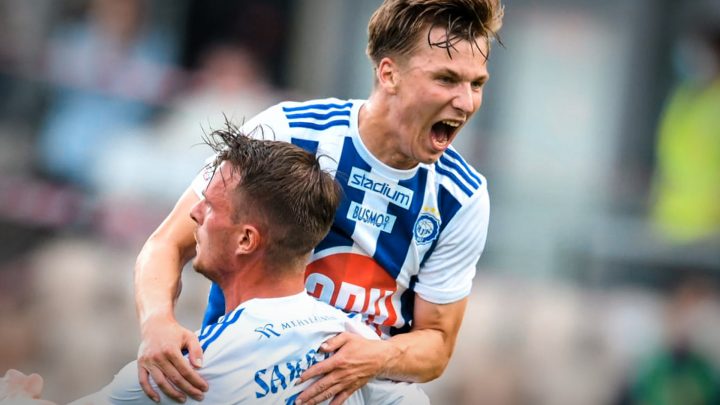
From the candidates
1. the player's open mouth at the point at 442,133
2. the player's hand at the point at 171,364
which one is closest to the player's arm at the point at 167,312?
the player's hand at the point at 171,364

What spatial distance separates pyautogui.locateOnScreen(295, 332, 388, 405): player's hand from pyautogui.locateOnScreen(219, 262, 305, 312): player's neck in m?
0.22

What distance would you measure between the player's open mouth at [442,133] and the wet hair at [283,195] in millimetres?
430

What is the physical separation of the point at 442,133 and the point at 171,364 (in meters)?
1.28

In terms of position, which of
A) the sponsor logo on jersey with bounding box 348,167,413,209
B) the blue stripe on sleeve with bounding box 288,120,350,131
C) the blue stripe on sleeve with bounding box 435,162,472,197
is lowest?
the sponsor logo on jersey with bounding box 348,167,413,209

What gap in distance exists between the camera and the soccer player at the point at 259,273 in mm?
4246

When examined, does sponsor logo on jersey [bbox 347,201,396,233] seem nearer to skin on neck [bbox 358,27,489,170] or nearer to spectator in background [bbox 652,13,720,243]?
skin on neck [bbox 358,27,489,170]

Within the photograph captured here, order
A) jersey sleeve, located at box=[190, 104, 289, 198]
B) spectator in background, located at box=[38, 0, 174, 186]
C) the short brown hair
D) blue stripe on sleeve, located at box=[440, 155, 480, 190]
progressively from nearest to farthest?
the short brown hair, jersey sleeve, located at box=[190, 104, 289, 198], blue stripe on sleeve, located at box=[440, 155, 480, 190], spectator in background, located at box=[38, 0, 174, 186]

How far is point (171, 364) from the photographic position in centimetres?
424

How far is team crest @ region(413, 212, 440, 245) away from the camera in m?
4.97

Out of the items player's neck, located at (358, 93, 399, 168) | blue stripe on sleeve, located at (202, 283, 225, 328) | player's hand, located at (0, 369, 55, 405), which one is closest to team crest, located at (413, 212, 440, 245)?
player's neck, located at (358, 93, 399, 168)

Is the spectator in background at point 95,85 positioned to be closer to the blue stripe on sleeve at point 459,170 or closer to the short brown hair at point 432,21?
the blue stripe on sleeve at point 459,170

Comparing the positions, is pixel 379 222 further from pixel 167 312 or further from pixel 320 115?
pixel 167 312

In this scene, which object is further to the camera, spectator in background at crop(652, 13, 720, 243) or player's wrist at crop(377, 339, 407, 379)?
spectator in background at crop(652, 13, 720, 243)

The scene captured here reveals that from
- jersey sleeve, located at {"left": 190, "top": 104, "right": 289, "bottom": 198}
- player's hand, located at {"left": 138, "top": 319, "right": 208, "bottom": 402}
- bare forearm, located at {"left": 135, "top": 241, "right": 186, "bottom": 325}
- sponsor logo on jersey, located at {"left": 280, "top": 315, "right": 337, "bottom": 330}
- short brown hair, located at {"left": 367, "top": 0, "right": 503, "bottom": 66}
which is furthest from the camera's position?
jersey sleeve, located at {"left": 190, "top": 104, "right": 289, "bottom": 198}
